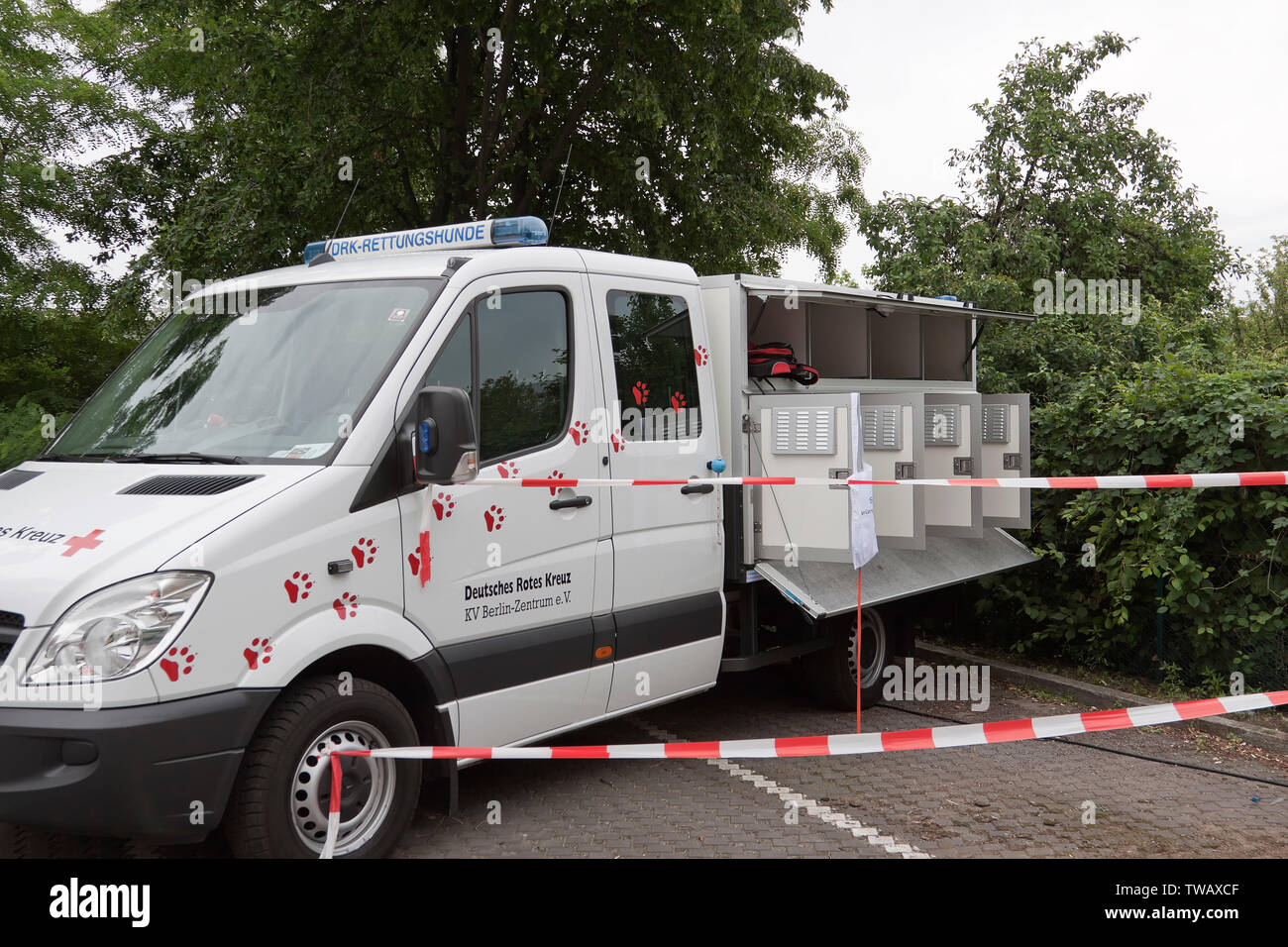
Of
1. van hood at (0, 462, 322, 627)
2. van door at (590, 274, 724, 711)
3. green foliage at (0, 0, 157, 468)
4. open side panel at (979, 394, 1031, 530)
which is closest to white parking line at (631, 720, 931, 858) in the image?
van door at (590, 274, 724, 711)

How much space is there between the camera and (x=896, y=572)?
686 centimetres

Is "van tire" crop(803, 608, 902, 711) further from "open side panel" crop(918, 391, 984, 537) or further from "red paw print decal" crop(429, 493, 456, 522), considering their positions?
"red paw print decal" crop(429, 493, 456, 522)

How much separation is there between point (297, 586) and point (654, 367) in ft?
7.44

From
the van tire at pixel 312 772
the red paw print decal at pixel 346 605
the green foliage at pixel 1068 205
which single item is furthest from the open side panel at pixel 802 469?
the green foliage at pixel 1068 205

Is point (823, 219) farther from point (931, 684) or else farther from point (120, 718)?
point (120, 718)

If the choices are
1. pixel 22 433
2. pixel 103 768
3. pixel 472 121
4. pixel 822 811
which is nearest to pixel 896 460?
pixel 822 811

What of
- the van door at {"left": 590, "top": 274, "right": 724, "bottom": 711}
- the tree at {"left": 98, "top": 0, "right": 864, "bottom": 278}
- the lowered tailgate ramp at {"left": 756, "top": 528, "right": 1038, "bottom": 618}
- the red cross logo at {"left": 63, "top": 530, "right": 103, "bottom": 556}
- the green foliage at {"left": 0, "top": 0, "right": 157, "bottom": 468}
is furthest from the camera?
the green foliage at {"left": 0, "top": 0, "right": 157, "bottom": 468}

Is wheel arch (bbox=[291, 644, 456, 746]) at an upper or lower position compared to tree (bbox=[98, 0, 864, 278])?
lower

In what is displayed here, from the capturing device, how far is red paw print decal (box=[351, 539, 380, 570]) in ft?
13.6

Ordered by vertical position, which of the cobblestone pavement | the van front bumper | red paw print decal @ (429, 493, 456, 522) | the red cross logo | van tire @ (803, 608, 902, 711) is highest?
red paw print decal @ (429, 493, 456, 522)

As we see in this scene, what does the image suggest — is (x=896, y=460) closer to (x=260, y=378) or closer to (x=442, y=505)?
(x=442, y=505)

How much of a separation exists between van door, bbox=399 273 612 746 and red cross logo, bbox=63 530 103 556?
107 cm

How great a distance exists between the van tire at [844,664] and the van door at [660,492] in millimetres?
1187

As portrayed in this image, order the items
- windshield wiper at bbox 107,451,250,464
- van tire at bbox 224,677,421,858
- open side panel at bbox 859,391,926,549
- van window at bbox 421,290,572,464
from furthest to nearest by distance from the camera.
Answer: open side panel at bbox 859,391,926,549
van window at bbox 421,290,572,464
windshield wiper at bbox 107,451,250,464
van tire at bbox 224,677,421,858
